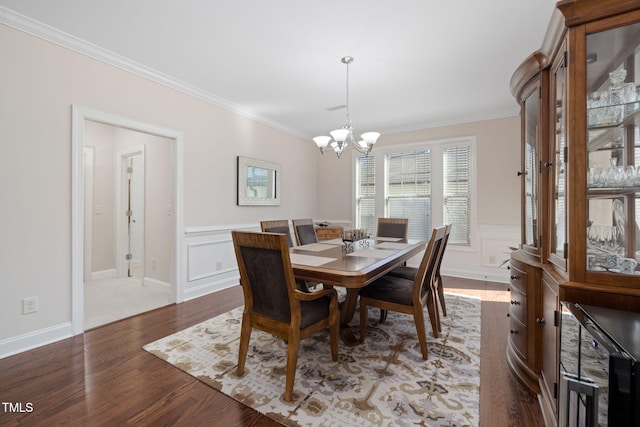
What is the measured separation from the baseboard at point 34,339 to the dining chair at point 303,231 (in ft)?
7.37

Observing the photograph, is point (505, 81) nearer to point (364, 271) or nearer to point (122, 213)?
point (364, 271)

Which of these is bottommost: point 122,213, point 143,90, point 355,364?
point 355,364

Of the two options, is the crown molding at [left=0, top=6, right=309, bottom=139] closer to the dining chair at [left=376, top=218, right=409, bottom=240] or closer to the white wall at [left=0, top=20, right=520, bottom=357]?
the white wall at [left=0, top=20, right=520, bottom=357]

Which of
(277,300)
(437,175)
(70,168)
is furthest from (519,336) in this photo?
(70,168)

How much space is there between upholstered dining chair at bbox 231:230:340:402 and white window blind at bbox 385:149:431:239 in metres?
3.53

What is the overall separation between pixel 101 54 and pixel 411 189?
181 inches

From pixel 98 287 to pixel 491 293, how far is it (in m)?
5.45

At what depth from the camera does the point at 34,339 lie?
2.27m

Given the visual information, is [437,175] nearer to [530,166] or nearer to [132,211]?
[530,166]

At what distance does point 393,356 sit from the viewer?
211 cm

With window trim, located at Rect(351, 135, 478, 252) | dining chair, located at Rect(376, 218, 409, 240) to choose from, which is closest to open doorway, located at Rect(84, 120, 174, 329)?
dining chair, located at Rect(376, 218, 409, 240)

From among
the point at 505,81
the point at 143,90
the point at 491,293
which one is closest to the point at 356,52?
the point at 505,81

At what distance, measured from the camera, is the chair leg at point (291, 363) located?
161 cm

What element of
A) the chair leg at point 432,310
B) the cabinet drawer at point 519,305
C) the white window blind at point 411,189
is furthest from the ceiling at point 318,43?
the chair leg at point 432,310
